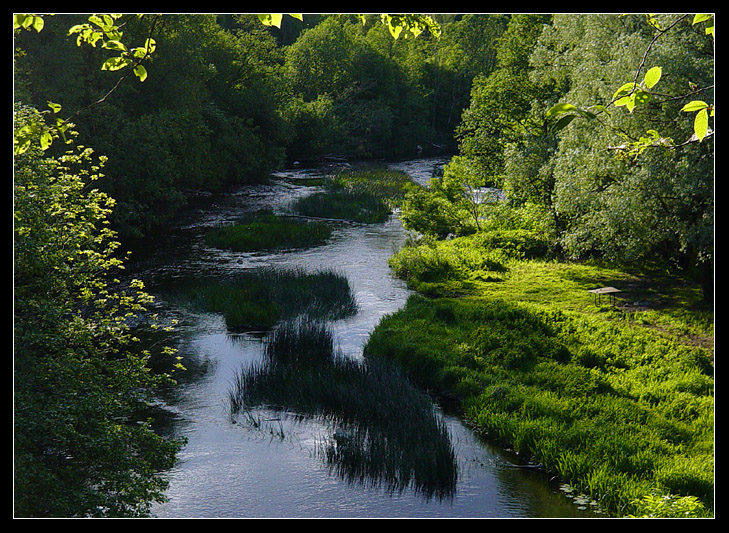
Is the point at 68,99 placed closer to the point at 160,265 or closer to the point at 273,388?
the point at 160,265

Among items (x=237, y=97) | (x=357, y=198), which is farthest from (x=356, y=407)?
(x=237, y=97)

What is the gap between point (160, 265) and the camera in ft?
76.7

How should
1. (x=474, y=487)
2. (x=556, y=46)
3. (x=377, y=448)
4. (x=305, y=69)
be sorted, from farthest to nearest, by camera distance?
1. (x=305, y=69)
2. (x=556, y=46)
3. (x=377, y=448)
4. (x=474, y=487)

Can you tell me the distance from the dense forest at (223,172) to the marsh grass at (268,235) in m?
3.08

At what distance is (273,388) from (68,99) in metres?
17.9

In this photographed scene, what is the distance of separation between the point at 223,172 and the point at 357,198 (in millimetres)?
7993

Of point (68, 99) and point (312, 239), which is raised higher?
point (68, 99)

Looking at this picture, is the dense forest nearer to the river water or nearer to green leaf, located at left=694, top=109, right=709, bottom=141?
green leaf, located at left=694, top=109, right=709, bottom=141

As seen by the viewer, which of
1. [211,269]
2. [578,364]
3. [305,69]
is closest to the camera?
[578,364]

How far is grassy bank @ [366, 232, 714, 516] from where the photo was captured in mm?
10062

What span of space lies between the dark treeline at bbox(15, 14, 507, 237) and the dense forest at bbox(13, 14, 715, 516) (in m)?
0.15
